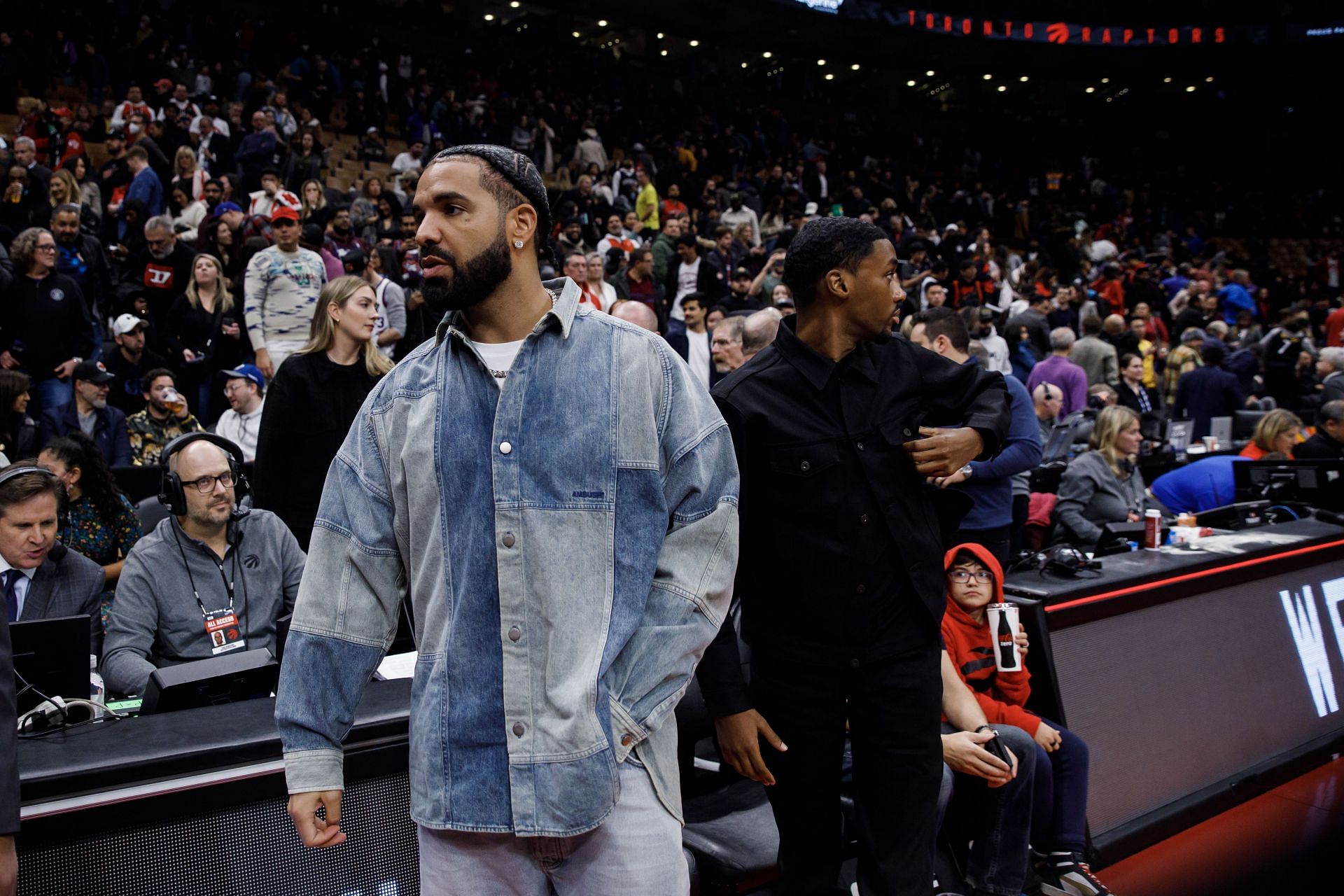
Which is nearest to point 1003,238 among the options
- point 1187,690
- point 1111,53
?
point 1111,53

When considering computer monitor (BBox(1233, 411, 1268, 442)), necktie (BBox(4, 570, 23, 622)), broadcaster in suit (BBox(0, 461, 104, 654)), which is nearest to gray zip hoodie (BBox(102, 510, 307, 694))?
broadcaster in suit (BBox(0, 461, 104, 654))

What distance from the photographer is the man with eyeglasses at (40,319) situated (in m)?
7.11

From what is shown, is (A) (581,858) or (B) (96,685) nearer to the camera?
(A) (581,858)

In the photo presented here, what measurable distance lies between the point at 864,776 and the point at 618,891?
92cm

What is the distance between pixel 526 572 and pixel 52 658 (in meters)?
1.45

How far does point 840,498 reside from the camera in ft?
7.82

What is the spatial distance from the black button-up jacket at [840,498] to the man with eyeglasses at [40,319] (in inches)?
239

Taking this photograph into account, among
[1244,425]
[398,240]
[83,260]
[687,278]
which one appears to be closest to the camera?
[83,260]

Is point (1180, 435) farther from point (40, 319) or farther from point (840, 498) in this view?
point (40, 319)

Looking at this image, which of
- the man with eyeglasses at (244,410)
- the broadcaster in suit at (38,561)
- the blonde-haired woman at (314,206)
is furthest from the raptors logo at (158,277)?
the broadcaster in suit at (38,561)

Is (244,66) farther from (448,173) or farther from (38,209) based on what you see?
(448,173)

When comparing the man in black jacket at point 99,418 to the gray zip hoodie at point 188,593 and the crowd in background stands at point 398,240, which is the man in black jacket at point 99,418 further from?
the gray zip hoodie at point 188,593

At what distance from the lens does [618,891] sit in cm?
161

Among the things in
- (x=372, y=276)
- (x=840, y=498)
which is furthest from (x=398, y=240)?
(x=840, y=498)
